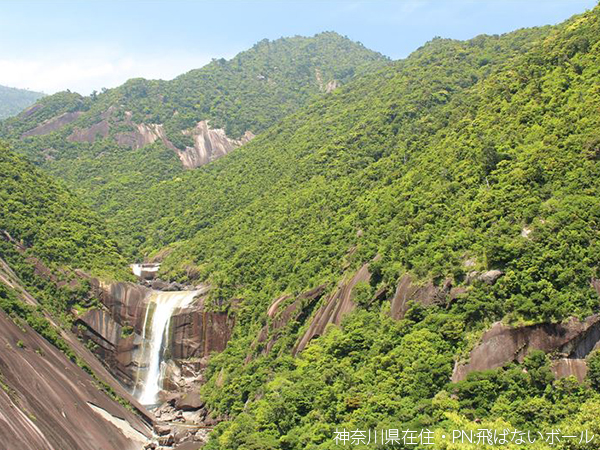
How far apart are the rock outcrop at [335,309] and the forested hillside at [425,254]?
1.39 metres

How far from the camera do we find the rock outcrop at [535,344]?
3228 centimetres

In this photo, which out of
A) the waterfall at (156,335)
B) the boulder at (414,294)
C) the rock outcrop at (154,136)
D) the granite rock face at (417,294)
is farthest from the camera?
the rock outcrop at (154,136)

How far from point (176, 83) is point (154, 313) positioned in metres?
106

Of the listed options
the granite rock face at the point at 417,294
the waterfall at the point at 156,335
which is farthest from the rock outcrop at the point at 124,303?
the granite rock face at the point at 417,294

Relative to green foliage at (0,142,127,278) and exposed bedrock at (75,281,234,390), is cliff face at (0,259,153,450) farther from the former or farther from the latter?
green foliage at (0,142,127,278)

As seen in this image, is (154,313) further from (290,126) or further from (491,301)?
(290,126)

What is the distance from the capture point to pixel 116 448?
42094mm

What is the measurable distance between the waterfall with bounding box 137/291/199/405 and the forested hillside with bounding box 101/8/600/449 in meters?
4.64

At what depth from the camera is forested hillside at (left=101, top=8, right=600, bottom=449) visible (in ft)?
112

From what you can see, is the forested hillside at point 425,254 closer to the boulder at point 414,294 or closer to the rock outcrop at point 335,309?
the boulder at point 414,294

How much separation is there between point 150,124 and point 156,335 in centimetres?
7932

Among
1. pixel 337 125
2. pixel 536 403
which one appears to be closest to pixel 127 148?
pixel 337 125

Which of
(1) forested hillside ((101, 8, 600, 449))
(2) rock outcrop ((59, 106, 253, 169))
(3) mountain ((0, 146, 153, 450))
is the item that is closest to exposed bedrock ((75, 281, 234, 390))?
(3) mountain ((0, 146, 153, 450))

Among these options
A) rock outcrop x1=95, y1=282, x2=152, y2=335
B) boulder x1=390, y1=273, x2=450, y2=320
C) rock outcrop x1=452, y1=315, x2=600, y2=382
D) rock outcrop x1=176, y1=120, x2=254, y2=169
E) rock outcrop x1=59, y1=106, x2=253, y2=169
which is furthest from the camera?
rock outcrop x1=176, y1=120, x2=254, y2=169
